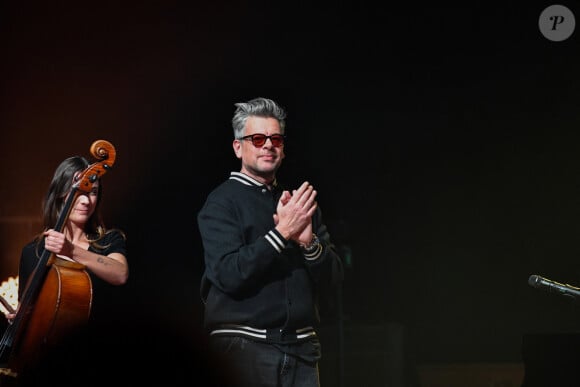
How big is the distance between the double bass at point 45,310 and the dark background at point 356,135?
1.86m

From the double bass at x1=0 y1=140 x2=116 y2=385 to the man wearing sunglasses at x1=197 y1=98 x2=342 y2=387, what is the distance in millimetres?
438

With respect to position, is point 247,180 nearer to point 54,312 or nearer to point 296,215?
point 296,215

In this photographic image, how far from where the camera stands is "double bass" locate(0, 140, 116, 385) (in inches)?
104

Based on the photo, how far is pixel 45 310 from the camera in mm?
2686

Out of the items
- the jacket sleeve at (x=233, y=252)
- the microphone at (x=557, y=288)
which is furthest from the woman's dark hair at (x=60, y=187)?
the microphone at (x=557, y=288)

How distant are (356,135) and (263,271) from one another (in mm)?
2841

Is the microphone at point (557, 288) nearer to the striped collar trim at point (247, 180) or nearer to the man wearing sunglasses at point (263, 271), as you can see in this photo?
the man wearing sunglasses at point (263, 271)

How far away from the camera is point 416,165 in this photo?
5.39 m

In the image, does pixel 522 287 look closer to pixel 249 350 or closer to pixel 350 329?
pixel 350 329

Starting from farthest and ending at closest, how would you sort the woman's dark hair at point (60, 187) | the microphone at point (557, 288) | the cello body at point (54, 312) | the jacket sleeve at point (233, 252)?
the woman's dark hair at point (60, 187)
the microphone at point (557, 288)
the cello body at point (54, 312)
the jacket sleeve at point (233, 252)

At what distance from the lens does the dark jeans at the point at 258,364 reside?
2578mm

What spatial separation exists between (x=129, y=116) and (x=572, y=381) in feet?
9.36

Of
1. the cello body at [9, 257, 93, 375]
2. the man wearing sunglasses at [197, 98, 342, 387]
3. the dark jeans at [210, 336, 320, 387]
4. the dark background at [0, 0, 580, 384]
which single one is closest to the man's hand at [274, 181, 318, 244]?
the man wearing sunglasses at [197, 98, 342, 387]

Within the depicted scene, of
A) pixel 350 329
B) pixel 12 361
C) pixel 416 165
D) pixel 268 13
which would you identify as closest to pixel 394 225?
pixel 416 165
